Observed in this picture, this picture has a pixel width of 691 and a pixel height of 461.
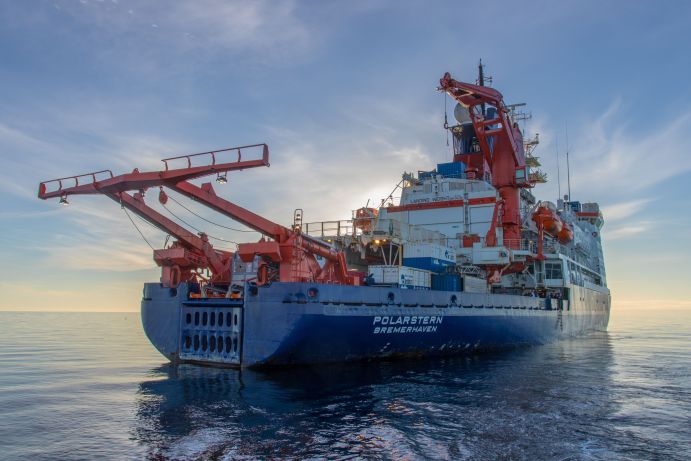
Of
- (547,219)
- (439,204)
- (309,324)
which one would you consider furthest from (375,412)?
(547,219)

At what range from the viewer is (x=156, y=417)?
1277 centimetres

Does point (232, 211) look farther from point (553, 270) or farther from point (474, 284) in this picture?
point (553, 270)

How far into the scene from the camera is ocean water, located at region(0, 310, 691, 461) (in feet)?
33.6

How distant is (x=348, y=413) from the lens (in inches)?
525

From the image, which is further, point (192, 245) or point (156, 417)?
point (192, 245)

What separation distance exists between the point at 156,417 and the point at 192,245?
12225 mm

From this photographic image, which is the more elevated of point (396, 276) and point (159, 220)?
point (159, 220)

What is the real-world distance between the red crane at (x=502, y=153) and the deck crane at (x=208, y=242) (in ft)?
48.0

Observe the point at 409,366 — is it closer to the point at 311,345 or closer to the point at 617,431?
the point at 311,345

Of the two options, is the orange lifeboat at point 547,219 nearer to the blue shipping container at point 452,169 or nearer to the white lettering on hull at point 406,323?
the blue shipping container at point 452,169

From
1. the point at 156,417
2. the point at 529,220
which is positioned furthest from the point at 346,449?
the point at 529,220

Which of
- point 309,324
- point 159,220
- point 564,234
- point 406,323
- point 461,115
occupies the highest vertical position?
point 461,115

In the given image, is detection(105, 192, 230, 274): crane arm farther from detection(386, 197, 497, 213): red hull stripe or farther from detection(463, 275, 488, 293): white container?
detection(386, 197, 497, 213): red hull stripe

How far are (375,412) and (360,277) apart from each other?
1101 centimetres
